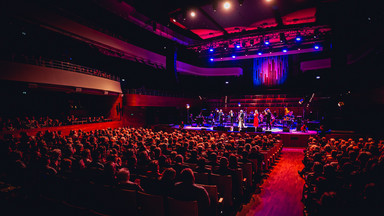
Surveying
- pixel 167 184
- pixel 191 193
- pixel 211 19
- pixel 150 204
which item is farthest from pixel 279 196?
pixel 211 19

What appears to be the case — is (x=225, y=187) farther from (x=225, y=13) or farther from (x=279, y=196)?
(x=225, y=13)

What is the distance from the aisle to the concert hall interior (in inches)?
1.7

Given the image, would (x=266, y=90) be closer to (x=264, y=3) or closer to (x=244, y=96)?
(x=244, y=96)

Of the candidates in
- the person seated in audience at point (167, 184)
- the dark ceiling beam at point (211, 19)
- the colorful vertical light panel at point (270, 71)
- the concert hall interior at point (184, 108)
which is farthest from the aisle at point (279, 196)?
the colorful vertical light panel at point (270, 71)

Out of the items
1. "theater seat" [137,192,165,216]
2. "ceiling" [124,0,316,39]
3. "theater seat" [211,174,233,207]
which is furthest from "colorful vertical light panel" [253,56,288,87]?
"theater seat" [137,192,165,216]

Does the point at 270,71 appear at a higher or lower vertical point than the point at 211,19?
lower

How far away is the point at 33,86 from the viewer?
10188 mm

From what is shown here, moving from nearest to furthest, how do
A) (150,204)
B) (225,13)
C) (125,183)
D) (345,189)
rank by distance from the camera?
(150,204) → (345,189) → (125,183) → (225,13)

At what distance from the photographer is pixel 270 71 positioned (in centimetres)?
2016

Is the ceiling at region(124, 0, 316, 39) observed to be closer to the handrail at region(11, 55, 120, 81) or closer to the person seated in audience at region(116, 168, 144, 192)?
the handrail at region(11, 55, 120, 81)

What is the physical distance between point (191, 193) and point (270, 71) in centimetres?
1977

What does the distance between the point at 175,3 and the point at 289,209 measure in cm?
755

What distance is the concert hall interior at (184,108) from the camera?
10.5 ft

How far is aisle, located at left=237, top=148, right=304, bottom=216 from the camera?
3.86m
